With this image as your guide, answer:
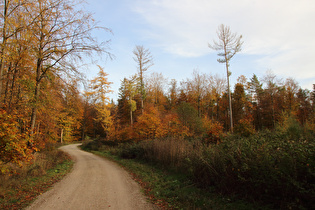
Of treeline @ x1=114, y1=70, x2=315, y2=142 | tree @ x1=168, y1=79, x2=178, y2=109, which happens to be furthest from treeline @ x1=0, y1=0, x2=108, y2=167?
tree @ x1=168, y1=79, x2=178, y2=109

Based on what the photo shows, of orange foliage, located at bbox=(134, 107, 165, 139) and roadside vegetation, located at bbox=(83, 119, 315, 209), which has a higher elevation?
orange foliage, located at bbox=(134, 107, 165, 139)

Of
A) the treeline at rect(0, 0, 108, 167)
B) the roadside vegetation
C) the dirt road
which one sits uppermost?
the treeline at rect(0, 0, 108, 167)

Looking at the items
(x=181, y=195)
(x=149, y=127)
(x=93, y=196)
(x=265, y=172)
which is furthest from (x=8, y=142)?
(x=149, y=127)

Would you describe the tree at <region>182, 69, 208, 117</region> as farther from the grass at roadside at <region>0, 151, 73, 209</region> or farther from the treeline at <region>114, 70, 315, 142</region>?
the grass at roadside at <region>0, 151, 73, 209</region>

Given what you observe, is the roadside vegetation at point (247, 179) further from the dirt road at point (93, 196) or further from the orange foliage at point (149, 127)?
the orange foliage at point (149, 127)

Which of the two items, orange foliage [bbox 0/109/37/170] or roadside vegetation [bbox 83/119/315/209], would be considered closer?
roadside vegetation [bbox 83/119/315/209]

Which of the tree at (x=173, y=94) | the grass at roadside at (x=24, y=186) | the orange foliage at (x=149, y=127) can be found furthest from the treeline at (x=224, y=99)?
the grass at roadside at (x=24, y=186)

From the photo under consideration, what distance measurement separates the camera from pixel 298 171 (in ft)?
12.8

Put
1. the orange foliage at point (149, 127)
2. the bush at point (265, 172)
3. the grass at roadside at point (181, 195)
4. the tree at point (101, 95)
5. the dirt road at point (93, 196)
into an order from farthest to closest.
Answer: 1. the tree at point (101, 95)
2. the orange foliage at point (149, 127)
3. the dirt road at point (93, 196)
4. the grass at roadside at point (181, 195)
5. the bush at point (265, 172)

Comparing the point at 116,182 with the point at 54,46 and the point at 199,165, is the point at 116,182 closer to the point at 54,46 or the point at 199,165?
the point at 199,165

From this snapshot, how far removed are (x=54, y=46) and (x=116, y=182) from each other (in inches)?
332

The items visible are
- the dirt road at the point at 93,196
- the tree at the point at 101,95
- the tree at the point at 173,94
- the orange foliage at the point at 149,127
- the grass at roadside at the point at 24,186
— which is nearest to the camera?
the dirt road at the point at 93,196

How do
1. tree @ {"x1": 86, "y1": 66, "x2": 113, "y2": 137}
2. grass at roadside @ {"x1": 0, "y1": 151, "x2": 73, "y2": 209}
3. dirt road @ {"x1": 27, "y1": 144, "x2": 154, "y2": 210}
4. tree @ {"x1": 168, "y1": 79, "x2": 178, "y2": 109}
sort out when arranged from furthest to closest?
tree @ {"x1": 168, "y1": 79, "x2": 178, "y2": 109}, tree @ {"x1": 86, "y1": 66, "x2": 113, "y2": 137}, grass at roadside @ {"x1": 0, "y1": 151, "x2": 73, "y2": 209}, dirt road @ {"x1": 27, "y1": 144, "x2": 154, "y2": 210}

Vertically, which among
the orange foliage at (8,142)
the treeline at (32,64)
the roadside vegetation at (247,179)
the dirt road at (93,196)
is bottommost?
the dirt road at (93,196)
